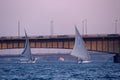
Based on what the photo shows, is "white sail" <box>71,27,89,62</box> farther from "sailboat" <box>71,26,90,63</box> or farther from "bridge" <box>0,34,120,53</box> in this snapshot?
"bridge" <box>0,34,120,53</box>

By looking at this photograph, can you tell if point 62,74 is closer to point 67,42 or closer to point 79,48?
point 79,48

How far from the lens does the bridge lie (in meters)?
172

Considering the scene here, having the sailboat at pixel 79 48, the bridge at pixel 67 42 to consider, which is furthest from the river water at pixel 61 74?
the bridge at pixel 67 42

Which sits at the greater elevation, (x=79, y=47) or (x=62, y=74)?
Result: (x=79, y=47)

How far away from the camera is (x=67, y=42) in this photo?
172750 mm

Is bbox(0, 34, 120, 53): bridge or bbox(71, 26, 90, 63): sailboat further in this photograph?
bbox(0, 34, 120, 53): bridge

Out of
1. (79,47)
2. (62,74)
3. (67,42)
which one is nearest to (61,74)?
(62,74)

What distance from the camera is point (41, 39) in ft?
567

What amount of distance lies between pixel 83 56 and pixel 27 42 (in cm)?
1667

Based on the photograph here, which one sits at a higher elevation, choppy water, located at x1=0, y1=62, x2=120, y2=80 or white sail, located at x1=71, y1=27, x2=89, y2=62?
white sail, located at x1=71, y1=27, x2=89, y2=62

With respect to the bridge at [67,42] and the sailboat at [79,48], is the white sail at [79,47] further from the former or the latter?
the bridge at [67,42]

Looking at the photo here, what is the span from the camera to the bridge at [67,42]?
172 meters

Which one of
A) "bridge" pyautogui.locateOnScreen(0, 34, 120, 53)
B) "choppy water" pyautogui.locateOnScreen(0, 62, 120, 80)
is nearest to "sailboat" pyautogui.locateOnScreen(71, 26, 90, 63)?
"bridge" pyautogui.locateOnScreen(0, 34, 120, 53)

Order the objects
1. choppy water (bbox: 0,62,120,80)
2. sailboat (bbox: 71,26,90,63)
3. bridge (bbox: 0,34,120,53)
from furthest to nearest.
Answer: bridge (bbox: 0,34,120,53)
sailboat (bbox: 71,26,90,63)
choppy water (bbox: 0,62,120,80)
